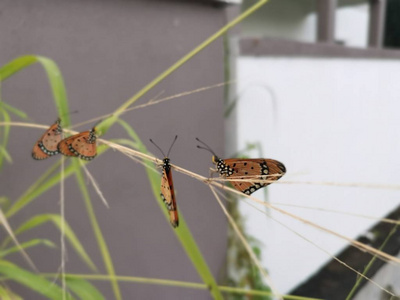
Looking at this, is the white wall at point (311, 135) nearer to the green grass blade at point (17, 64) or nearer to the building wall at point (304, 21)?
the green grass blade at point (17, 64)

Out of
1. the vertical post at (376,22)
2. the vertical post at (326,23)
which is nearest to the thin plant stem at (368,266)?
the vertical post at (326,23)

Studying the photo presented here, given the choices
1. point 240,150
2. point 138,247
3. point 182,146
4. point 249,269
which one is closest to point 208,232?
point 138,247

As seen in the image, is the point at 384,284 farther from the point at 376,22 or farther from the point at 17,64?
the point at 376,22

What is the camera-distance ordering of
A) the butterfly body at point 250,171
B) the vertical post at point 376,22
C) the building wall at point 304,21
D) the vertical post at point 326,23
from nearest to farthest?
the butterfly body at point 250,171 < the vertical post at point 326,23 < the vertical post at point 376,22 < the building wall at point 304,21

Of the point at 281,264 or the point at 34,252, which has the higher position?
the point at 34,252

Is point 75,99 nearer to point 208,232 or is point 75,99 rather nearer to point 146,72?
point 146,72

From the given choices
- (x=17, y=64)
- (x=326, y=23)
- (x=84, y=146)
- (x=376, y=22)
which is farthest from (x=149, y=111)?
(x=376, y=22)
